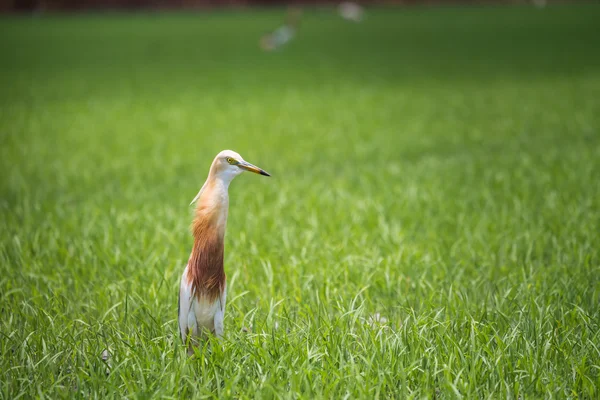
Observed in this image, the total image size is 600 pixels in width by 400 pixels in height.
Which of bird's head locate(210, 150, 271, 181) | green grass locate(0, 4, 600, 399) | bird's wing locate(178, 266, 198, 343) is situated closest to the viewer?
bird's head locate(210, 150, 271, 181)

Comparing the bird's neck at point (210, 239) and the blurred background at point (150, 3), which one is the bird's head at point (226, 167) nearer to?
the bird's neck at point (210, 239)

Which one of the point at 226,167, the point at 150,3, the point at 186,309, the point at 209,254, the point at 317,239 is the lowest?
the point at 317,239

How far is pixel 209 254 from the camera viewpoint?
105 inches

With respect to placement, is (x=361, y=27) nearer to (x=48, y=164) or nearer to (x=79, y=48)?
(x=79, y=48)

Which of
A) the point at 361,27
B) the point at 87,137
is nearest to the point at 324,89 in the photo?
the point at 87,137

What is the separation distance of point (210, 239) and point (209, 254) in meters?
0.07

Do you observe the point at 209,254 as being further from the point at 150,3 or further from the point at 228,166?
the point at 150,3

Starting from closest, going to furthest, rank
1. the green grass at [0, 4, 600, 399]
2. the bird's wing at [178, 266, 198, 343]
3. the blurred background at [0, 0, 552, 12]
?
the bird's wing at [178, 266, 198, 343] → the green grass at [0, 4, 600, 399] → the blurred background at [0, 0, 552, 12]

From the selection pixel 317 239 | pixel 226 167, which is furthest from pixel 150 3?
pixel 226 167

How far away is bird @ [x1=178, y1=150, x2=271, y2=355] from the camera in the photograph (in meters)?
2.59

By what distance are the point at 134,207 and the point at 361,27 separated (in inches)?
1060

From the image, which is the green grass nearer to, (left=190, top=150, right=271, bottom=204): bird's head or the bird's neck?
the bird's neck

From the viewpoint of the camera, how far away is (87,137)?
33.6ft

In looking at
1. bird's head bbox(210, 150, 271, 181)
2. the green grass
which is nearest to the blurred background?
the green grass
